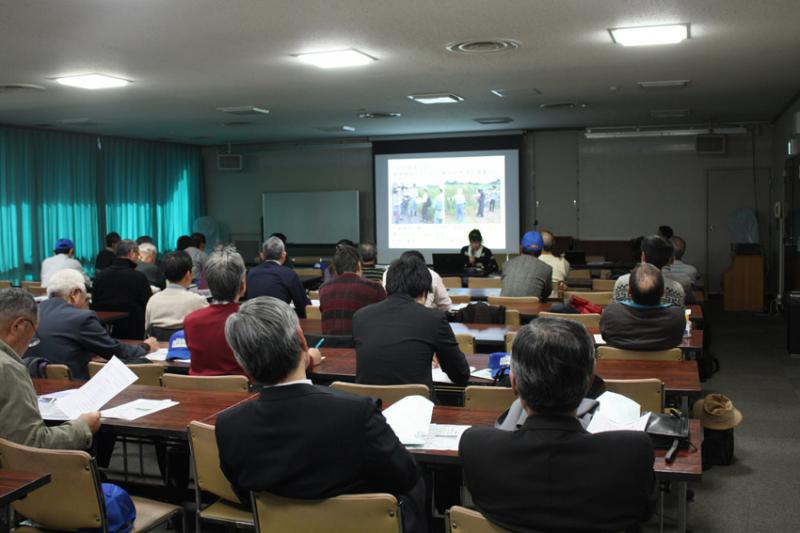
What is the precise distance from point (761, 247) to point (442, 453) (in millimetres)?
10679

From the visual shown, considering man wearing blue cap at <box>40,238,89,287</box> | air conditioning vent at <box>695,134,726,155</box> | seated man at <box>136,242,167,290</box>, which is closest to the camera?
seated man at <box>136,242,167,290</box>

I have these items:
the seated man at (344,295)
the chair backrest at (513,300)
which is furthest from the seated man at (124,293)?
the chair backrest at (513,300)

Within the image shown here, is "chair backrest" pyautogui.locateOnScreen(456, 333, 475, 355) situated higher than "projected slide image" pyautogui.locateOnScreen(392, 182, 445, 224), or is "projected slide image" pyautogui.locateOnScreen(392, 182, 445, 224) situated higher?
"projected slide image" pyautogui.locateOnScreen(392, 182, 445, 224)

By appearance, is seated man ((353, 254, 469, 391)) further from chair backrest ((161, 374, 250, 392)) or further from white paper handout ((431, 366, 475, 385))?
chair backrest ((161, 374, 250, 392))

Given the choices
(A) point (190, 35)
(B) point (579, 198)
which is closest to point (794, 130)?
(B) point (579, 198)

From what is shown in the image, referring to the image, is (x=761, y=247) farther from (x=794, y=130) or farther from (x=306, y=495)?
(x=306, y=495)

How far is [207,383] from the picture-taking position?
3.57 m

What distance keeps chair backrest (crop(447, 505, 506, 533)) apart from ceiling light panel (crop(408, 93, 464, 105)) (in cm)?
705

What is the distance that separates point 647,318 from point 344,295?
6.47ft

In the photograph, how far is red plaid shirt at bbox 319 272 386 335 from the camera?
5113mm

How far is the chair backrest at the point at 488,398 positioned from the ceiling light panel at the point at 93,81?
5.29 metres

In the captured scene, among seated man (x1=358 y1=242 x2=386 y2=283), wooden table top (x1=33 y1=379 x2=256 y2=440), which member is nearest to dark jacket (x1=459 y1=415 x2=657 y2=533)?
wooden table top (x1=33 y1=379 x2=256 y2=440)

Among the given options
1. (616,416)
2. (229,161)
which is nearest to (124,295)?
(616,416)

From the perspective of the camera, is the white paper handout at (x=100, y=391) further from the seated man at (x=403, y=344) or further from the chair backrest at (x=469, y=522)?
the chair backrest at (x=469, y=522)
